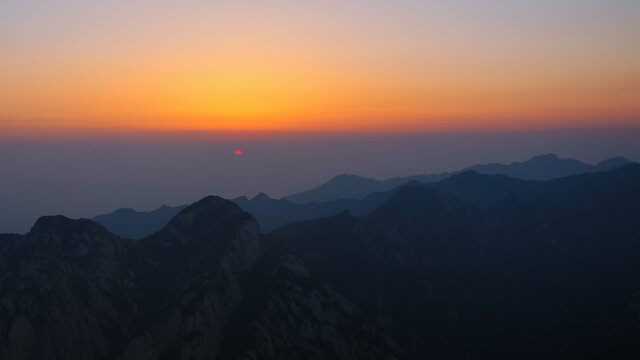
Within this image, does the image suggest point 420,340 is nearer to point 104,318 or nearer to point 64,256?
point 104,318

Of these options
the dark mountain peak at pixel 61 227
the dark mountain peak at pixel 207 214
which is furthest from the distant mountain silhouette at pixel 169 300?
the dark mountain peak at pixel 207 214

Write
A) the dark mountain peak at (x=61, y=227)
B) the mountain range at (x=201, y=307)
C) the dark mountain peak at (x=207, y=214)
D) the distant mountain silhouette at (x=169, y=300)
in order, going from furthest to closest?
the dark mountain peak at (x=207, y=214)
the dark mountain peak at (x=61, y=227)
the mountain range at (x=201, y=307)
the distant mountain silhouette at (x=169, y=300)

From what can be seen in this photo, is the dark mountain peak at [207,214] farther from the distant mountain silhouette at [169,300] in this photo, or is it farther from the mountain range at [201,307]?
the distant mountain silhouette at [169,300]

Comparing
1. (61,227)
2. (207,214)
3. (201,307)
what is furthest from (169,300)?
(61,227)

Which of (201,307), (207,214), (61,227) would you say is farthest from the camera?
(207,214)

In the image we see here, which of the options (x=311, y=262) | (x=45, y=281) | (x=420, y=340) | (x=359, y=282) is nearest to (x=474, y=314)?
(x=420, y=340)

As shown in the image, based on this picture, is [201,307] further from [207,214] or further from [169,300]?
[207,214]

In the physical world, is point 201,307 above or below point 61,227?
below

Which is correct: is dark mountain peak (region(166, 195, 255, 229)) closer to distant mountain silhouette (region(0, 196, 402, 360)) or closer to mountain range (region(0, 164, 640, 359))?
mountain range (region(0, 164, 640, 359))
